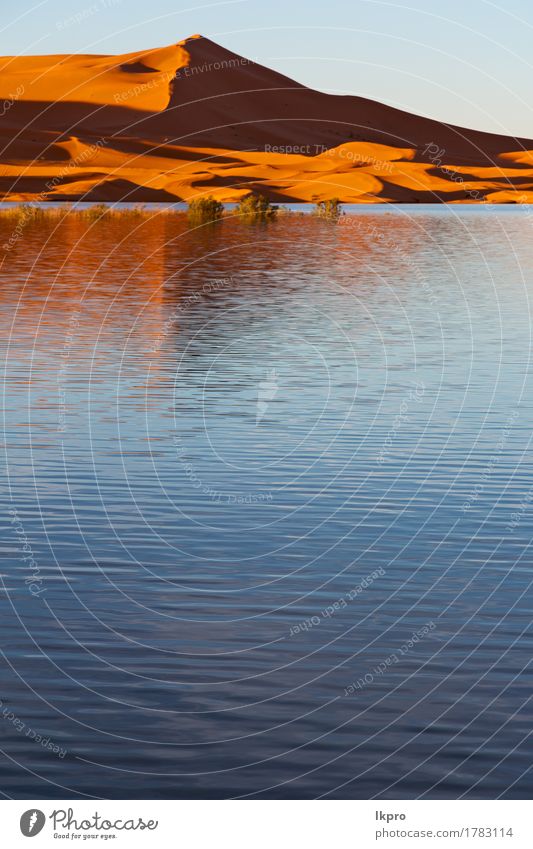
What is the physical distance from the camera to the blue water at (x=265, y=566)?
1138cm

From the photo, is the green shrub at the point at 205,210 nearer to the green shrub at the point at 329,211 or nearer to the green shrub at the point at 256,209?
the green shrub at the point at 256,209

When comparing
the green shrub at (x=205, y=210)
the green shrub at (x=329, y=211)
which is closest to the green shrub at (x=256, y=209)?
the green shrub at (x=205, y=210)

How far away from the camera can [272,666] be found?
13320 mm

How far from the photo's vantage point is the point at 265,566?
16.6 m

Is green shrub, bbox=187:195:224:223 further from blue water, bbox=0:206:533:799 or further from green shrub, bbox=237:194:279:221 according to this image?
blue water, bbox=0:206:533:799

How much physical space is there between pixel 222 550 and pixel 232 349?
2028cm

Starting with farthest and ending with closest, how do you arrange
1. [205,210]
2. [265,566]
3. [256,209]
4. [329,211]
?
[329,211] < [256,209] < [205,210] < [265,566]

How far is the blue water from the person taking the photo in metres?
11.4

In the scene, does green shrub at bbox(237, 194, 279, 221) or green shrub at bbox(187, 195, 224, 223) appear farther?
green shrub at bbox(237, 194, 279, 221)

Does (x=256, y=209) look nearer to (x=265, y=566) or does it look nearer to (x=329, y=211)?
(x=329, y=211)

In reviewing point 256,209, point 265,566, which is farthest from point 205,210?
point 265,566

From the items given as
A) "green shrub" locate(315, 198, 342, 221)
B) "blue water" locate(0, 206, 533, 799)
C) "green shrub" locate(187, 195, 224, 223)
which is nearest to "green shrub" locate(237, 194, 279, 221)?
"green shrub" locate(187, 195, 224, 223)
